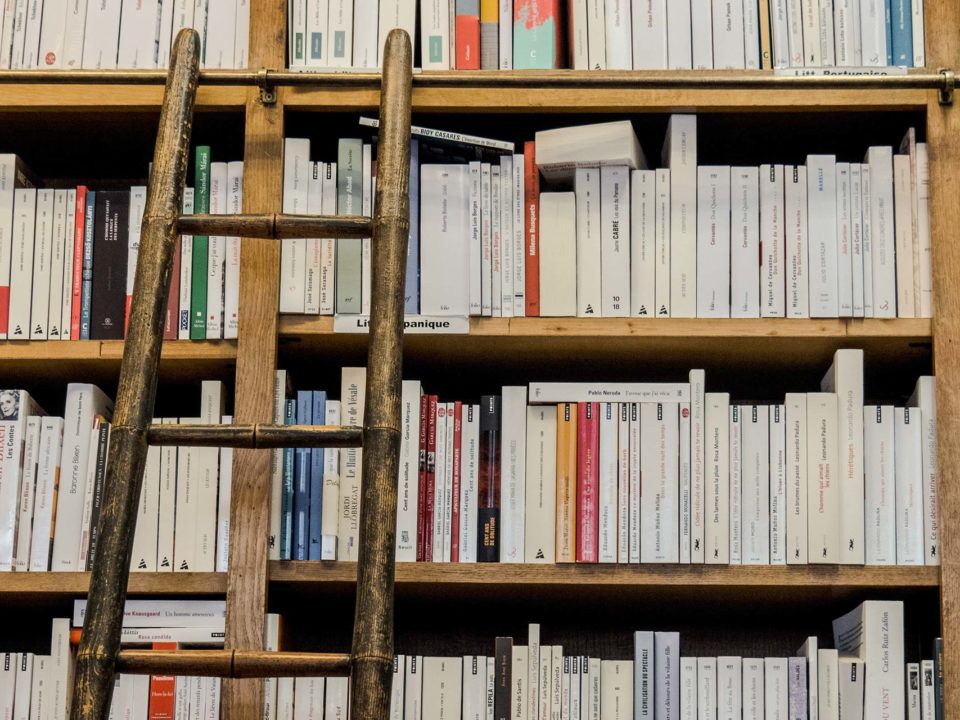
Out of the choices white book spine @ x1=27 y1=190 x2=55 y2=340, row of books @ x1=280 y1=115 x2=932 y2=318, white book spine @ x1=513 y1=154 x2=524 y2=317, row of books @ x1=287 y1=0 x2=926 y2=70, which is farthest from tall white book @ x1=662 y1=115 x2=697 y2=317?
white book spine @ x1=27 y1=190 x2=55 y2=340

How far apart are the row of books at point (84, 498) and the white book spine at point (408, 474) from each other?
242mm

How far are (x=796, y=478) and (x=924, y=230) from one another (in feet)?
1.33

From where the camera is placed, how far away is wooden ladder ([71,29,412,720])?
5.40 feet

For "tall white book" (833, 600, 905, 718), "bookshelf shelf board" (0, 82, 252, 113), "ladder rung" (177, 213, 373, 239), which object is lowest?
"tall white book" (833, 600, 905, 718)

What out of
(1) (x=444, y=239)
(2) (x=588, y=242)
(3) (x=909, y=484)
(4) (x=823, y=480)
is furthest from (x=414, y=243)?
(3) (x=909, y=484)

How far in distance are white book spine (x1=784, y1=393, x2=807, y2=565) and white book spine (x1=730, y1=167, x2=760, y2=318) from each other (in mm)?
146

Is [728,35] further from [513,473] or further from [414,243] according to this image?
[513,473]

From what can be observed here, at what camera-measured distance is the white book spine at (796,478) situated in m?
2.00

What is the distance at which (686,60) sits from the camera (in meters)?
2.17

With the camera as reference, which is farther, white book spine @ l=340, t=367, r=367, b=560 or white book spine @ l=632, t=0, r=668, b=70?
white book spine @ l=632, t=0, r=668, b=70

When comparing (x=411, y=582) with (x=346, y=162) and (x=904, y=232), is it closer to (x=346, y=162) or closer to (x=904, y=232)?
(x=346, y=162)

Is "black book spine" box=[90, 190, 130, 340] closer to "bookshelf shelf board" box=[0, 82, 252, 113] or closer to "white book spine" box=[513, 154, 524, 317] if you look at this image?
"bookshelf shelf board" box=[0, 82, 252, 113]

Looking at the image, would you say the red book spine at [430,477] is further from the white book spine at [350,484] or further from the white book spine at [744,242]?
the white book spine at [744,242]

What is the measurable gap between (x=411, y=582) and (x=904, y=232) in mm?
861
